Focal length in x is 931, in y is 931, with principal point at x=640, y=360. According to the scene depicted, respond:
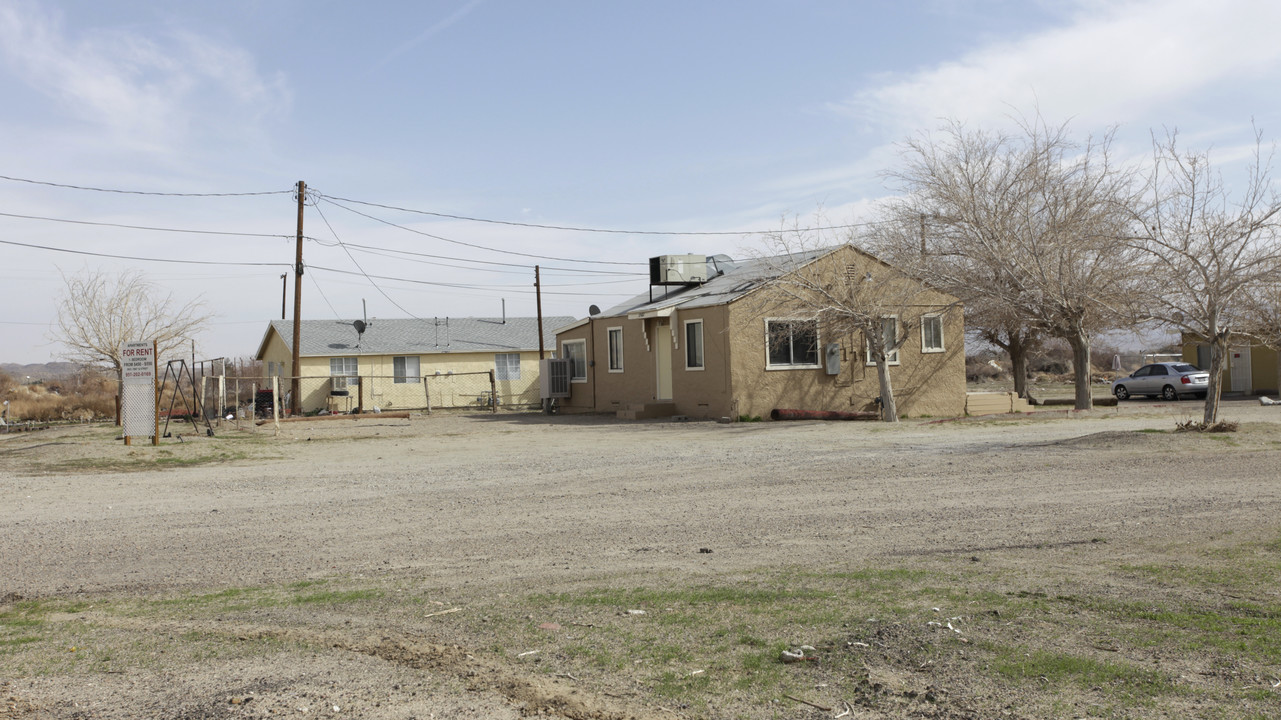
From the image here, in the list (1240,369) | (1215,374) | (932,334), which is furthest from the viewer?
(1240,369)

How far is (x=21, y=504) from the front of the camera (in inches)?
434

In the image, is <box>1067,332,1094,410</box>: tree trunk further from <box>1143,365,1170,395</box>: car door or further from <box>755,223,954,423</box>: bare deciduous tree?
<box>1143,365,1170,395</box>: car door

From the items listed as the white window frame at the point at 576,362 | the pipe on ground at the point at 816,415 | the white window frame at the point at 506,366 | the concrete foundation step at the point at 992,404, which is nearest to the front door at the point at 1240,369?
the concrete foundation step at the point at 992,404

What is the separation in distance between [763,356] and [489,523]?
1383 centimetres

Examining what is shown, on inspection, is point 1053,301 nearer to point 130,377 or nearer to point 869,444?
point 869,444

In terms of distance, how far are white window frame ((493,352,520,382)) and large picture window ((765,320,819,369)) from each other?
64.1 ft

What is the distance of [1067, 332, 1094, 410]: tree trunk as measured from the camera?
20.9m

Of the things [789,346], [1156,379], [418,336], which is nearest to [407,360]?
[418,336]

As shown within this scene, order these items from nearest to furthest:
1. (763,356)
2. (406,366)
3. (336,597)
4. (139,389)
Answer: (336,597) → (139,389) → (763,356) → (406,366)

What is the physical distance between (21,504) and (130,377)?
24.6 feet

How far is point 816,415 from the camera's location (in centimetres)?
2117

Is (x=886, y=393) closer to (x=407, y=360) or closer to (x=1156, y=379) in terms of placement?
(x=1156, y=379)

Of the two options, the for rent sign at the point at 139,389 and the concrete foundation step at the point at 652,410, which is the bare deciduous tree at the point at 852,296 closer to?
the concrete foundation step at the point at 652,410

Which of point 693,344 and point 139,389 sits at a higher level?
point 693,344
